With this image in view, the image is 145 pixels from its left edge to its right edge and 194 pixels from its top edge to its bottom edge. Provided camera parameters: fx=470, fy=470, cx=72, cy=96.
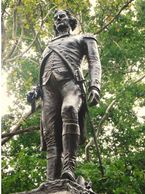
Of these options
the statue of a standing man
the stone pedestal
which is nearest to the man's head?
the statue of a standing man

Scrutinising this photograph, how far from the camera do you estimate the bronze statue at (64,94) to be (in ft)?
17.1

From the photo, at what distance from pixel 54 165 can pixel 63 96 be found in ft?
2.67

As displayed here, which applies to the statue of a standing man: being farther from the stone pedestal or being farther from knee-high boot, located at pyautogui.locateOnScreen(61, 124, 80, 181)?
the stone pedestal

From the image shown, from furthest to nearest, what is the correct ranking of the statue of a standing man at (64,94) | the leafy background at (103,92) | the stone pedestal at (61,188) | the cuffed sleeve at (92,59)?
1. the leafy background at (103,92)
2. the cuffed sleeve at (92,59)
3. the statue of a standing man at (64,94)
4. the stone pedestal at (61,188)

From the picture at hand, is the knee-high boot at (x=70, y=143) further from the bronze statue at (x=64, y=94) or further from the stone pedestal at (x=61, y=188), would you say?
the stone pedestal at (x=61, y=188)

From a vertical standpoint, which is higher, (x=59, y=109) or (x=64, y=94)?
(x=64, y=94)

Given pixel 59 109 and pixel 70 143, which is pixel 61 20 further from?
pixel 70 143

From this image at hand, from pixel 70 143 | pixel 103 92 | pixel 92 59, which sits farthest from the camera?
pixel 103 92

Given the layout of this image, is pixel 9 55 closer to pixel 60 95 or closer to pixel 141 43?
pixel 141 43

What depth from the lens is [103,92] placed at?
57.1 ft

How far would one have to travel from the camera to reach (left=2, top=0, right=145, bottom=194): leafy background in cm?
1301

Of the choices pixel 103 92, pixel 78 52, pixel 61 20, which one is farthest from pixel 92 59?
pixel 103 92

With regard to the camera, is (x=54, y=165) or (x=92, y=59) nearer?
(x=54, y=165)

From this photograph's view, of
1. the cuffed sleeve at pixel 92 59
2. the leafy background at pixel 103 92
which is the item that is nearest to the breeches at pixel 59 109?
the cuffed sleeve at pixel 92 59
